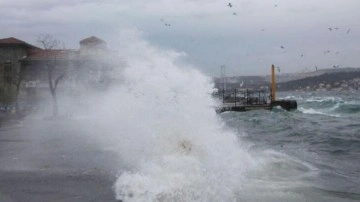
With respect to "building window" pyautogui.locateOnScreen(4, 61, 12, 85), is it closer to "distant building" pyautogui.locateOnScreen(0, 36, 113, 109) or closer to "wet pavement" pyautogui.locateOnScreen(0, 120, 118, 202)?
"distant building" pyautogui.locateOnScreen(0, 36, 113, 109)

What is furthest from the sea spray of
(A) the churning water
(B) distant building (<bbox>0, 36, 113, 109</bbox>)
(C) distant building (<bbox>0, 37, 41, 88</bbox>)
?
(C) distant building (<bbox>0, 37, 41, 88</bbox>)

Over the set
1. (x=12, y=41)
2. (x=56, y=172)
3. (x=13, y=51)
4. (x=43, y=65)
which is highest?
(x=12, y=41)

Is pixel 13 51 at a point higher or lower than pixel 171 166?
higher

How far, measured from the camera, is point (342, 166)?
15180 millimetres

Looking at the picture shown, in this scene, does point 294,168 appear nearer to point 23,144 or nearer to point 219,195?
point 219,195

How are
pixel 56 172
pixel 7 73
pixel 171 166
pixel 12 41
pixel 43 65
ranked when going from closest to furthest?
pixel 171 166, pixel 56 172, pixel 7 73, pixel 43 65, pixel 12 41

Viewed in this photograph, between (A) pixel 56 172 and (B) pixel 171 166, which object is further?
(A) pixel 56 172

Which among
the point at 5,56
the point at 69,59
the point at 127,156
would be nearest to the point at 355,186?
the point at 127,156

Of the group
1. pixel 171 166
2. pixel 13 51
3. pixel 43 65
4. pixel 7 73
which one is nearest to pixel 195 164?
pixel 171 166

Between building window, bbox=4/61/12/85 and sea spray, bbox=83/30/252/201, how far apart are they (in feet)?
145

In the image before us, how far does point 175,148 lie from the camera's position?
11.1 meters

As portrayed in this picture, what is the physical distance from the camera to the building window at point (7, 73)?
5492 centimetres

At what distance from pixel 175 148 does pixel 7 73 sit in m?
54.5

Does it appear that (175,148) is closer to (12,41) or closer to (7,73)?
(7,73)
